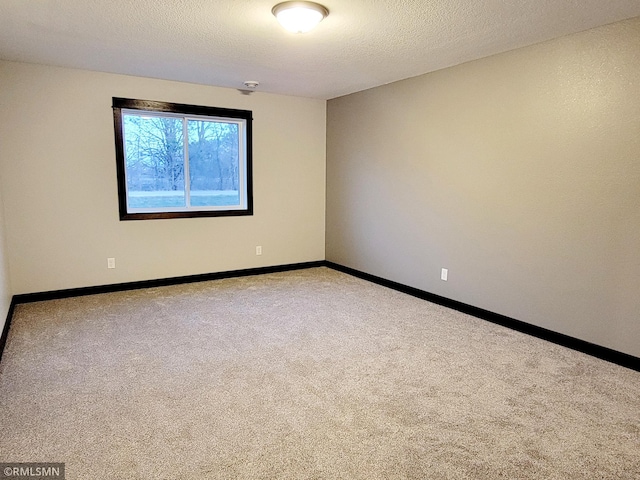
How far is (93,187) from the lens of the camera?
14.0ft

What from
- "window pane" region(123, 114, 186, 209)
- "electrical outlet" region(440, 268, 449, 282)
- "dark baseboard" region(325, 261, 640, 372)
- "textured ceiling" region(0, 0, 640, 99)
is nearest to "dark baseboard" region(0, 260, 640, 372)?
"dark baseboard" region(325, 261, 640, 372)

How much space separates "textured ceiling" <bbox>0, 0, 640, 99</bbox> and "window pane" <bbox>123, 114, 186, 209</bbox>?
60 centimetres

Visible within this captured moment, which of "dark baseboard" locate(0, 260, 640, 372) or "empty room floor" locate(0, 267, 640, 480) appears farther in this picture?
"dark baseboard" locate(0, 260, 640, 372)

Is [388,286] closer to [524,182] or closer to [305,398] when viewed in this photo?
[524,182]

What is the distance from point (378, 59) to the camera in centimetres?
364

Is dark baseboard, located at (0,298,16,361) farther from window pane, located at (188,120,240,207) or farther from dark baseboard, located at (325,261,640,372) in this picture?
dark baseboard, located at (325,261,640,372)

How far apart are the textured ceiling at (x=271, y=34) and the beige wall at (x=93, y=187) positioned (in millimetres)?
321

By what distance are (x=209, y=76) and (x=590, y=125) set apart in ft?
11.5

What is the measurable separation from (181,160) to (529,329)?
13.2ft

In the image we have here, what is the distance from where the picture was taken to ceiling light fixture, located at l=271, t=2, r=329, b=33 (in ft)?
8.16

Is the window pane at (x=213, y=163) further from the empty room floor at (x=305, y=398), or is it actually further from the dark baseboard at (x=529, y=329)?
the dark baseboard at (x=529, y=329)

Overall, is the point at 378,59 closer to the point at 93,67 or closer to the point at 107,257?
the point at 93,67

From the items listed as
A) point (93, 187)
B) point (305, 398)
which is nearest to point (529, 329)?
point (305, 398)

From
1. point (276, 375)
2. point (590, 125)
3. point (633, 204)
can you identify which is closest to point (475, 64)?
point (590, 125)
